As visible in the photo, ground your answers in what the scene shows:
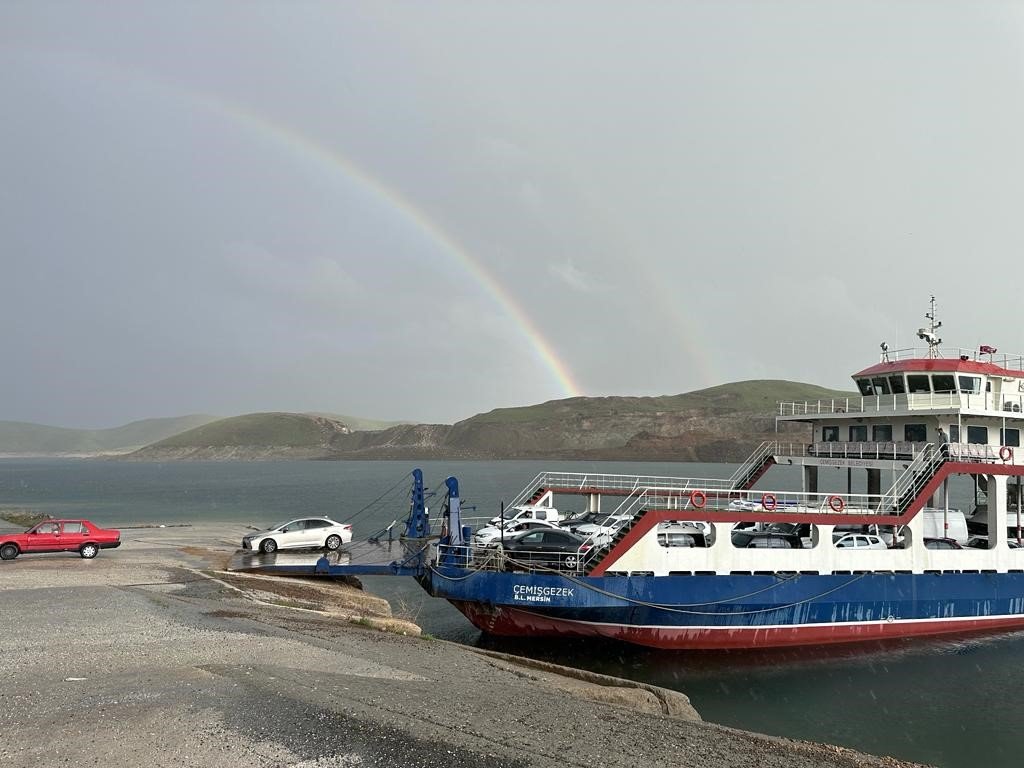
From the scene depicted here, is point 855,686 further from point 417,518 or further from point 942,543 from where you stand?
point 417,518

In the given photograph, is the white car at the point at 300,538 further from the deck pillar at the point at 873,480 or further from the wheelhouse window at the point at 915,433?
the wheelhouse window at the point at 915,433

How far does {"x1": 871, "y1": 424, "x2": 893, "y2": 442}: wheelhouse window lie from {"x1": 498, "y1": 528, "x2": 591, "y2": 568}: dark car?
40.2ft

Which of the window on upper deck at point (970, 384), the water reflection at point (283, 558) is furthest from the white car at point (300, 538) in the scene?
the window on upper deck at point (970, 384)

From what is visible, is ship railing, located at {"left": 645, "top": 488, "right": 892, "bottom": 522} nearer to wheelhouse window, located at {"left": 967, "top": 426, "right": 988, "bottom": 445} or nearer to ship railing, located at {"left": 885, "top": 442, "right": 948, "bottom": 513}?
ship railing, located at {"left": 885, "top": 442, "right": 948, "bottom": 513}

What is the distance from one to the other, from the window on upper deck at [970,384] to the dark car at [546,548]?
14.4m

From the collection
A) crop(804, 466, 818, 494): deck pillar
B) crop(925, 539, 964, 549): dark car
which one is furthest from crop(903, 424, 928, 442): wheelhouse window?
crop(804, 466, 818, 494): deck pillar

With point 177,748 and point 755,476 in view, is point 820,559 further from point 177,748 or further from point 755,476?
point 177,748

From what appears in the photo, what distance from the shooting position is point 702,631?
2052cm

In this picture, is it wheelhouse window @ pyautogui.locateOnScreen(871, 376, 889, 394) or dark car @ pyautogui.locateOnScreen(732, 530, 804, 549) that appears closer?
dark car @ pyautogui.locateOnScreen(732, 530, 804, 549)

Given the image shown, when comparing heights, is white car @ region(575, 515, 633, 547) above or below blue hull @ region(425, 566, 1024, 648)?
above

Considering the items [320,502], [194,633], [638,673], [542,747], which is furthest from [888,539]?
[320,502]

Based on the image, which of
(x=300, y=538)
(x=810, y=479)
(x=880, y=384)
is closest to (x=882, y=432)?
(x=880, y=384)

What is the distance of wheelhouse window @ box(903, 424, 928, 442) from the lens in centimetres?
2492

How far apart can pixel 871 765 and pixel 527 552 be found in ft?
37.1
